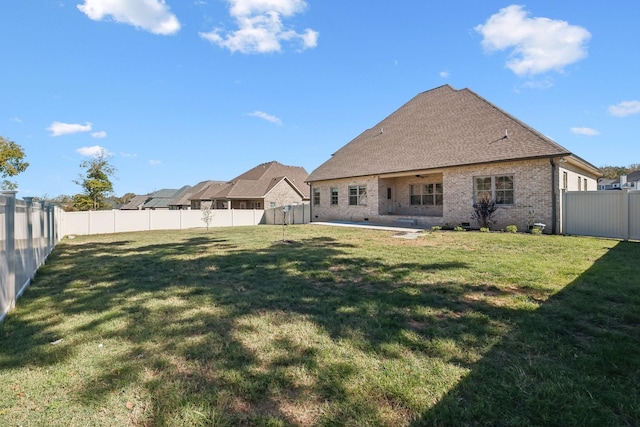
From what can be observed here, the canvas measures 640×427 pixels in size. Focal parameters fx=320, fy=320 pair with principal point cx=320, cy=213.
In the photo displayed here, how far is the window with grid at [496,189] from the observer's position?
1416cm

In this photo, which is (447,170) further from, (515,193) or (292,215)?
(292,215)

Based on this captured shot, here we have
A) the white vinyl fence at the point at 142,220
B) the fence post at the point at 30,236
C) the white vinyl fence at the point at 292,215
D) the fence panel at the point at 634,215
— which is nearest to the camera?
the fence post at the point at 30,236

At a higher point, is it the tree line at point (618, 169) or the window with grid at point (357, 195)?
the tree line at point (618, 169)

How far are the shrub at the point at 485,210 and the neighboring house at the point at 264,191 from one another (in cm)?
1892

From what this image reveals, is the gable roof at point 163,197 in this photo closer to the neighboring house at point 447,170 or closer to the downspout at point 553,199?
the neighboring house at point 447,170

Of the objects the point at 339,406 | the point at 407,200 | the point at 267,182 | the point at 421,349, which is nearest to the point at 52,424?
the point at 339,406

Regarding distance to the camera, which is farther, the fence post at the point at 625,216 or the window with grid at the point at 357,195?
the window with grid at the point at 357,195

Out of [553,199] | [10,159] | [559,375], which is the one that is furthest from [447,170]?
[10,159]

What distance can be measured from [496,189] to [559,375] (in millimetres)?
13660

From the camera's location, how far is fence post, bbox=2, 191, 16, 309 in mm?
4557

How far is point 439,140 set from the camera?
17.8 metres

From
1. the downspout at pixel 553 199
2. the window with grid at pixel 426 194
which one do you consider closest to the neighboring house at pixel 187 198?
the window with grid at pixel 426 194

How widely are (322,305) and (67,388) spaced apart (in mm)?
2831

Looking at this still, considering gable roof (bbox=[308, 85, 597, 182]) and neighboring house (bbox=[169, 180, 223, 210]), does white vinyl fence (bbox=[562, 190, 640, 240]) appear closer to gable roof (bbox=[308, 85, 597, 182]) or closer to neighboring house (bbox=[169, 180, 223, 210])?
gable roof (bbox=[308, 85, 597, 182])
